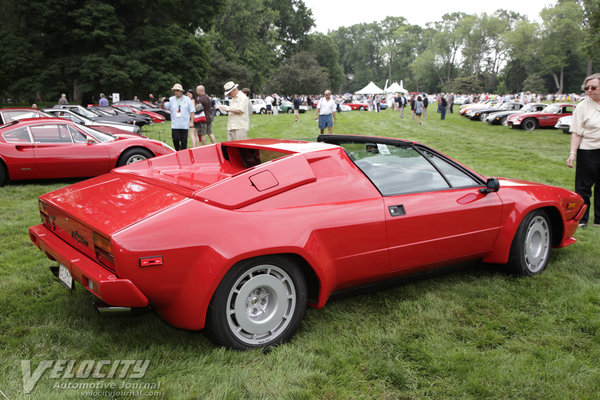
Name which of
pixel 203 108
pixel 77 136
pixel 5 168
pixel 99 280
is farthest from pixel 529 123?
pixel 99 280

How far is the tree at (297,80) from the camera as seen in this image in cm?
5656

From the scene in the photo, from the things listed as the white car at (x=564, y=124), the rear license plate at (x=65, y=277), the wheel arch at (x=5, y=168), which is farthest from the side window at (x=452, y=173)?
the white car at (x=564, y=124)

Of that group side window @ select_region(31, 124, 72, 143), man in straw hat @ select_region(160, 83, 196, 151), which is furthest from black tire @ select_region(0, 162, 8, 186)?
man in straw hat @ select_region(160, 83, 196, 151)

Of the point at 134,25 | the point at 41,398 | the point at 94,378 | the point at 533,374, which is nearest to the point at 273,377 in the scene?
the point at 94,378

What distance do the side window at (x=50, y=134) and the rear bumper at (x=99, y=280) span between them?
20.0 ft

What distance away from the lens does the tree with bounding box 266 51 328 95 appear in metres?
56.6

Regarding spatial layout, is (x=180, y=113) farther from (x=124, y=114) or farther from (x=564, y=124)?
(x=564, y=124)

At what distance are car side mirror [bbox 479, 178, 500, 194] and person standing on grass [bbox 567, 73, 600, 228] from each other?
6.83 ft

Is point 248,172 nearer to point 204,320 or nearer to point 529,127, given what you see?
point 204,320

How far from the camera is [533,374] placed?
2758 mm

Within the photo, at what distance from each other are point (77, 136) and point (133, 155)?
38.5 inches

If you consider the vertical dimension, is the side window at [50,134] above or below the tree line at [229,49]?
below

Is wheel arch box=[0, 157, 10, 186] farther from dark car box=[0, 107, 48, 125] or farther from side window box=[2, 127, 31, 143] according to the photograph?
dark car box=[0, 107, 48, 125]

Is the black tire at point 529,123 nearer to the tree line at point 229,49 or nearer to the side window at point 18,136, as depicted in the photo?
the tree line at point 229,49
